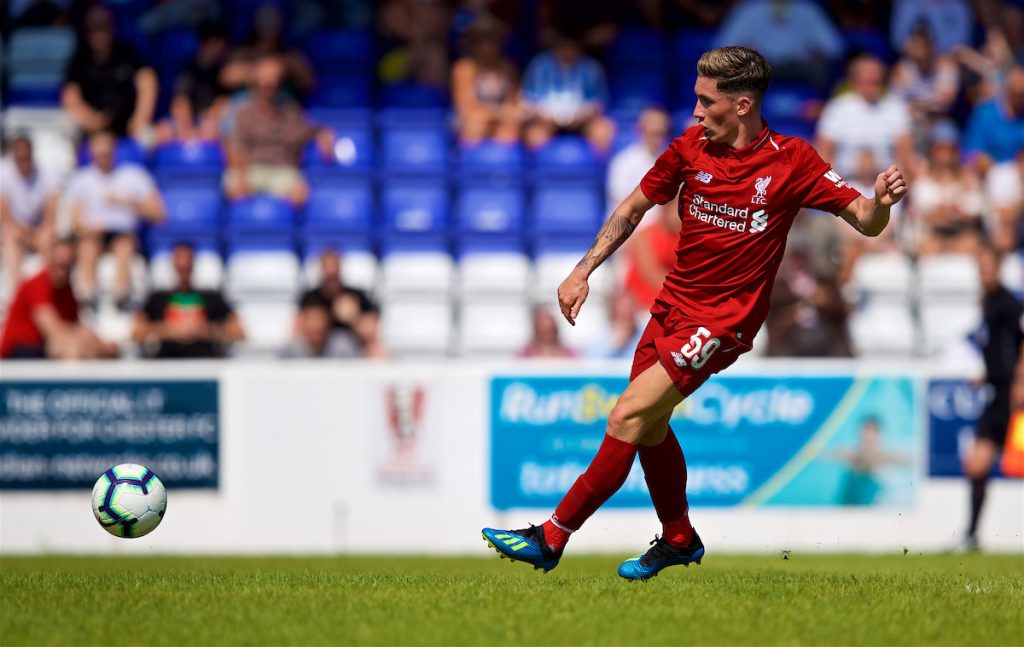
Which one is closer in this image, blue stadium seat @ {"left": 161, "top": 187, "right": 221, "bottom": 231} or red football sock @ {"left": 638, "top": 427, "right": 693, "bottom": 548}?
red football sock @ {"left": 638, "top": 427, "right": 693, "bottom": 548}

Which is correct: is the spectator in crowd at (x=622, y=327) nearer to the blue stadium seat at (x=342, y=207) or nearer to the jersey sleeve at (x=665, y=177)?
the blue stadium seat at (x=342, y=207)

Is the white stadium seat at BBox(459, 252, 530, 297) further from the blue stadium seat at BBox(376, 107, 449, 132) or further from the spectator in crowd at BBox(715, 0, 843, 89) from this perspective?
the spectator in crowd at BBox(715, 0, 843, 89)

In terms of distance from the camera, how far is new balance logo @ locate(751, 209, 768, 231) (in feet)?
22.0

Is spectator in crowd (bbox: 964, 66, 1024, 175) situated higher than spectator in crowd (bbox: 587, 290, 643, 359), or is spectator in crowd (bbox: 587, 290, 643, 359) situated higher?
spectator in crowd (bbox: 964, 66, 1024, 175)

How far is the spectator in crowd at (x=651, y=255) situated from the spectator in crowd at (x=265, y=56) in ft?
15.2

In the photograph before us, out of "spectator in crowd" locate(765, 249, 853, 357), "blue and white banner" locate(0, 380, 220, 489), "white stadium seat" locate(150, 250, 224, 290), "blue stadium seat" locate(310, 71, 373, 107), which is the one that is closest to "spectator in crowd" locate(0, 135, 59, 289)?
"white stadium seat" locate(150, 250, 224, 290)

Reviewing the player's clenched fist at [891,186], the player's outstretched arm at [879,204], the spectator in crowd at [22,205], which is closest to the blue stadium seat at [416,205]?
the spectator in crowd at [22,205]

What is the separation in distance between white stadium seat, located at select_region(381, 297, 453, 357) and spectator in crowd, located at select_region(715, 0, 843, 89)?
4.70 meters

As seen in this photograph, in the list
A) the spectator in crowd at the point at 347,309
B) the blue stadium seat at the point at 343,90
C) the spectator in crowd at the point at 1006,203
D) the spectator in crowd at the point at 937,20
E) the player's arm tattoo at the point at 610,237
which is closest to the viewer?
the player's arm tattoo at the point at 610,237

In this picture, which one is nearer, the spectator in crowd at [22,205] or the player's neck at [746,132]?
the player's neck at [746,132]

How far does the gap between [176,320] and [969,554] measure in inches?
289

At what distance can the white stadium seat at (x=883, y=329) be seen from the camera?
1512 centimetres

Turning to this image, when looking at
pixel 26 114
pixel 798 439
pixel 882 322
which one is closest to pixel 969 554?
pixel 798 439

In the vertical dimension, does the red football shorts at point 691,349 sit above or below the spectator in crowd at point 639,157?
below
